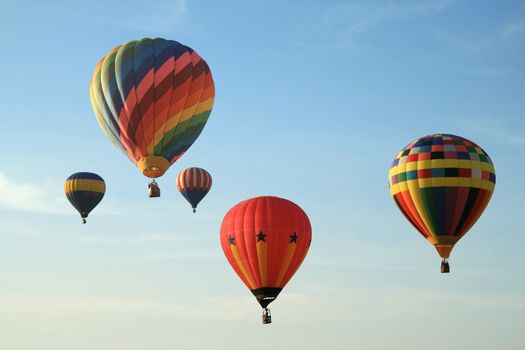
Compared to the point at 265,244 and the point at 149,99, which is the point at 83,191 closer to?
the point at 149,99

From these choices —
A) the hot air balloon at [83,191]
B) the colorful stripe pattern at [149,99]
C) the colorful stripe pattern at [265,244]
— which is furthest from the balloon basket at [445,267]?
the hot air balloon at [83,191]

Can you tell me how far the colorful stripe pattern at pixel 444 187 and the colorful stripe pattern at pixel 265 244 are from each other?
572 centimetres

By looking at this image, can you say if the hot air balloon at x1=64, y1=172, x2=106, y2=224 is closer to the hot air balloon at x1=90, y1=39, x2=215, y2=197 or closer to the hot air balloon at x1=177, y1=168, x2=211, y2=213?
the hot air balloon at x1=177, y1=168, x2=211, y2=213

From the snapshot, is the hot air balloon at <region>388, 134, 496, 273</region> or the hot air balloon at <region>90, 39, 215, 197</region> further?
the hot air balloon at <region>90, 39, 215, 197</region>

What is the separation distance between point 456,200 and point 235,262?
11286 mm

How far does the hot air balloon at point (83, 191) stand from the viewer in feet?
225

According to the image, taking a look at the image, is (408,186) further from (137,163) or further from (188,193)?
(188,193)

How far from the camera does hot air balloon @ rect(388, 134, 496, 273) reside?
162ft

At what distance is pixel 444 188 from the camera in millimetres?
49344

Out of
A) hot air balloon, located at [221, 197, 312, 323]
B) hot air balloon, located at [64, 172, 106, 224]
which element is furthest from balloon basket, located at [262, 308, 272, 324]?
hot air balloon, located at [64, 172, 106, 224]

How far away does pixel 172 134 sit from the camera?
1997 inches

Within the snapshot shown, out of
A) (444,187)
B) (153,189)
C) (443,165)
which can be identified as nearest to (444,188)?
(444,187)

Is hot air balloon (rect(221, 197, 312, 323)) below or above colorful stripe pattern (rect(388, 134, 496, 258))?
below

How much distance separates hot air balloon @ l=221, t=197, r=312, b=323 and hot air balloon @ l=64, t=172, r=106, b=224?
21.8 m
